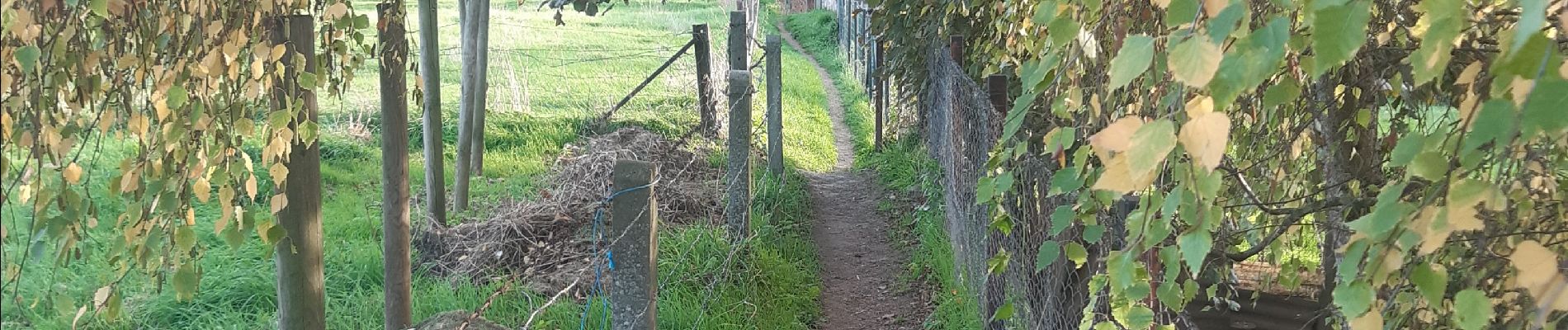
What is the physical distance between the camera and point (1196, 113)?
1064 mm

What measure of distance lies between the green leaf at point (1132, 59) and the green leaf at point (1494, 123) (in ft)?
0.79

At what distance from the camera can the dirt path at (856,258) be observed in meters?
4.80

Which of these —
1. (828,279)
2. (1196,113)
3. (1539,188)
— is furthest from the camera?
(828,279)

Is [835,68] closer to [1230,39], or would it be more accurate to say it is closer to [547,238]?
[547,238]

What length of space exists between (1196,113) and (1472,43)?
1169 millimetres

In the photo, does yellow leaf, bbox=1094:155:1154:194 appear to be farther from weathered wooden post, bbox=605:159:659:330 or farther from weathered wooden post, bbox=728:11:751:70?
weathered wooden post, bbox=728:11:751:70

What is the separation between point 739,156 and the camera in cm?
506

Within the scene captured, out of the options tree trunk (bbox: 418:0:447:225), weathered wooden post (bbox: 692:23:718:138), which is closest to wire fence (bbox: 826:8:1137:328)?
weathered wooden post (bbox: 692:23:718:138)

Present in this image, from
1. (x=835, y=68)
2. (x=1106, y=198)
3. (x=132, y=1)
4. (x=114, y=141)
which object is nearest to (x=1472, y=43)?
(x=1106, y=198)

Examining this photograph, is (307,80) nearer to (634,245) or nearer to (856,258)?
(634,245)

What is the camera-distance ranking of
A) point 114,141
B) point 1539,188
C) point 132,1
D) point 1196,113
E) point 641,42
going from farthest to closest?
point 641,42 → point 114,141 → point 132,1 → point 1539,188 → point 1196,113

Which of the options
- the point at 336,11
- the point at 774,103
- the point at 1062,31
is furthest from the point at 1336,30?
the point at 774,103

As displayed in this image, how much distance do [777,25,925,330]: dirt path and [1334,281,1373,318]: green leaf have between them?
12.0ft

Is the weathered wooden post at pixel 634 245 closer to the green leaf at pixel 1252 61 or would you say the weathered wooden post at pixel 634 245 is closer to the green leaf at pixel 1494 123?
the green leaf at pixel 1252 61
